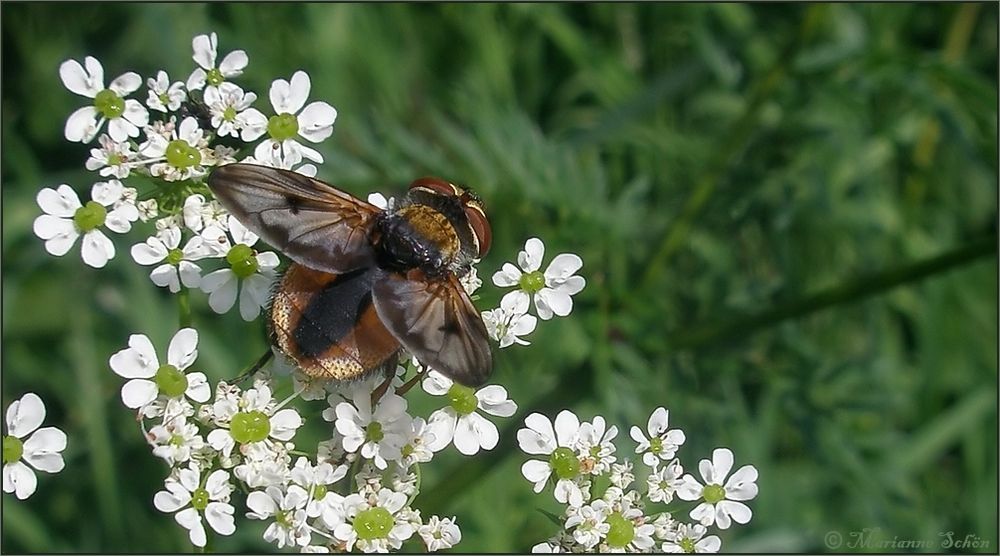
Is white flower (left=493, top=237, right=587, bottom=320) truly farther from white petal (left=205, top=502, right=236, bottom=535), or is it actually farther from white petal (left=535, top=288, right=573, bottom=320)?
white petal (left=205, top=502, right=236, bottom=535)

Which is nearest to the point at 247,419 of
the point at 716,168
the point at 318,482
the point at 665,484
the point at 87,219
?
the point at 318,482

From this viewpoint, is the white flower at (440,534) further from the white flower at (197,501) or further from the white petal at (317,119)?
the white petal at (317,119)

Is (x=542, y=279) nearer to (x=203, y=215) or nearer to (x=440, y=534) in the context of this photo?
(x=440, y=534)

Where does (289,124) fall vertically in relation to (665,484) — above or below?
above

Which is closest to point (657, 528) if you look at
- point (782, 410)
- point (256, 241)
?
point (256, 241)

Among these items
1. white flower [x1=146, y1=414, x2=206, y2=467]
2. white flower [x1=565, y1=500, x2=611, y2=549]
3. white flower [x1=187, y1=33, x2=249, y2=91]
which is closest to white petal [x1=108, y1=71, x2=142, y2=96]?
white flower [x1=187, y1=33, x2=249, y2=91]

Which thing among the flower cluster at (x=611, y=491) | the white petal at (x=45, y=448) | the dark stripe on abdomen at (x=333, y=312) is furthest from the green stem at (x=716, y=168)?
the white petal at (x=45, y=448)
